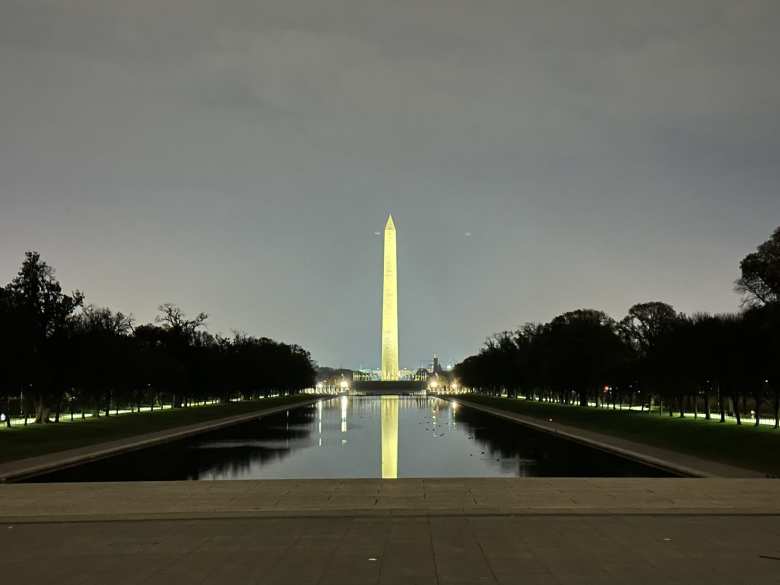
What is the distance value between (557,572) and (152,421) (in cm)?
4804

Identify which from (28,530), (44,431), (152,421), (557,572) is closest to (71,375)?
(152,421)

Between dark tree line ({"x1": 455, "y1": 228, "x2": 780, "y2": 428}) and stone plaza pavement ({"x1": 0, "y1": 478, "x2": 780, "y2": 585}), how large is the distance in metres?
28.8

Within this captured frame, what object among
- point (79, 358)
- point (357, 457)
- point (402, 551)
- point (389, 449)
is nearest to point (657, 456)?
point (357, 457)

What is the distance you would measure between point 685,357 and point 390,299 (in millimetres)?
96494

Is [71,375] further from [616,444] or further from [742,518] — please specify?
[742,518]

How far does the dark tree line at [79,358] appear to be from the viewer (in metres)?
49.8

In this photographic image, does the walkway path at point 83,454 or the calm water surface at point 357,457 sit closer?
the walkway path at point 83,454

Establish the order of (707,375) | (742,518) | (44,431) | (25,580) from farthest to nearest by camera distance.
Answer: (707,375) → (44,431) → (742,518) → (25,580)

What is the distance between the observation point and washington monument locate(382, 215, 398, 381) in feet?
483

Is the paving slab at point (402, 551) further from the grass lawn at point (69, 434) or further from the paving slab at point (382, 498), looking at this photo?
the grass lawn at point (69, 434)

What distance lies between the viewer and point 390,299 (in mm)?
150625

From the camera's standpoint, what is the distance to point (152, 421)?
54.6 m

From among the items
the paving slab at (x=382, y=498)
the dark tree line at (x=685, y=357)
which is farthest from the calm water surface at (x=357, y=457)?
the dark tree line at (x=685, y=357)

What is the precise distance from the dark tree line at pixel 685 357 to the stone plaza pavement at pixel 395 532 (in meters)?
28.8
